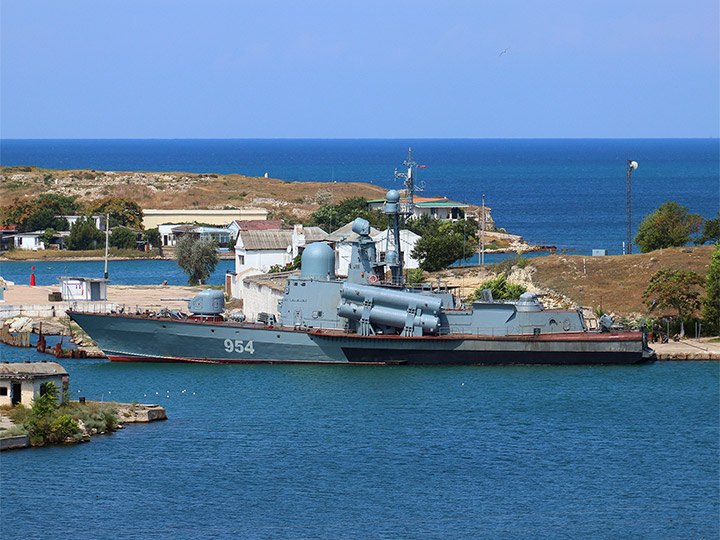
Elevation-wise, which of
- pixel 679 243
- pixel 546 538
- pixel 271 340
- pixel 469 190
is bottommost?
pixel 546 538

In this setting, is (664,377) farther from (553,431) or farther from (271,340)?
(271,340)

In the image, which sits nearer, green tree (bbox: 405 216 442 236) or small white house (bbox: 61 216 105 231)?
green tree (bbox: 405 216 442 236)

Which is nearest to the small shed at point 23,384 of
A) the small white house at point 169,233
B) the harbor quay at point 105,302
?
the harbor quay at point 105,302

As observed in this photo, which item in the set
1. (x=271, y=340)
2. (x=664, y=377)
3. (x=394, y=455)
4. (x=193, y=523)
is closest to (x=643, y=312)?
(x=664, y=377)

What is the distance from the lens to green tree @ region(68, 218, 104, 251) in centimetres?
10425


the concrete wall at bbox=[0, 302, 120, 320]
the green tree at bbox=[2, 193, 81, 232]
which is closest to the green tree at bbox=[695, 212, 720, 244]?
the concrete wall at bbox=[0, 302, 120, 320]

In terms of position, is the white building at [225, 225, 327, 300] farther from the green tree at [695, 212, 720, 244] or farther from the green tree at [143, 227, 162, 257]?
the green tree at [143, 227, 162, 257]

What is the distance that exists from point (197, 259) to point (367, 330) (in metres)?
28.7

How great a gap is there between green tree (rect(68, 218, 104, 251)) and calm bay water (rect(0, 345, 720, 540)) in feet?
187

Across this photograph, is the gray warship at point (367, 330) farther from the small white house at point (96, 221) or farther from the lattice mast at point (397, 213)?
the small white house at point (96, 221)

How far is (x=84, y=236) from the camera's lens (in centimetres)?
10494

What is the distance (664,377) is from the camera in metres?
48.3

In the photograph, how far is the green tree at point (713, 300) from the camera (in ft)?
179

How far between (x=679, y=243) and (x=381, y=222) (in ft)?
80.9
